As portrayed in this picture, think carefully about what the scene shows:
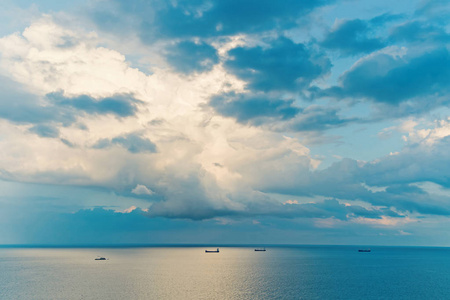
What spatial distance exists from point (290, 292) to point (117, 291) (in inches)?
2535

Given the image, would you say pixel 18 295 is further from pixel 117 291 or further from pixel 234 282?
pixel 234 282

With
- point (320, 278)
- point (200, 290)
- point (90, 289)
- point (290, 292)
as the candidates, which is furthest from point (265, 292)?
point (90, 289)

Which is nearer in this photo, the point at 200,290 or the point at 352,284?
the point at 200,290

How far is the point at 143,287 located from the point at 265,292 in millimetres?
49154

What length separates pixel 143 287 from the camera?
146m

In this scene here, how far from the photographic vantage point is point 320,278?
178250 millimetres

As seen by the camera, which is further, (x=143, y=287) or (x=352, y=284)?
(x=352, y=284)

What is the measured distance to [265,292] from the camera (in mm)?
135000

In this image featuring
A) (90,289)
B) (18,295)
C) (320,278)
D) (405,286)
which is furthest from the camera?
(320,278)

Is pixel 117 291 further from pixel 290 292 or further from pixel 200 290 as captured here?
pixel 290 292

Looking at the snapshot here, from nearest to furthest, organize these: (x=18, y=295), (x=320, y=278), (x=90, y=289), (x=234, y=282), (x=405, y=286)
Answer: (x=18, y=295) → (x=90, y=289) → (x=405, y=286) → (x=234, y=282) → (x=320, y=278)

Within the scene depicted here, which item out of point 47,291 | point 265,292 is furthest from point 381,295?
point 47,291

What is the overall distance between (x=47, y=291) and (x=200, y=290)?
188 ft

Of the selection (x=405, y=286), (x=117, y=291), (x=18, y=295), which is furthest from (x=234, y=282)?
(x=18, y=295)
